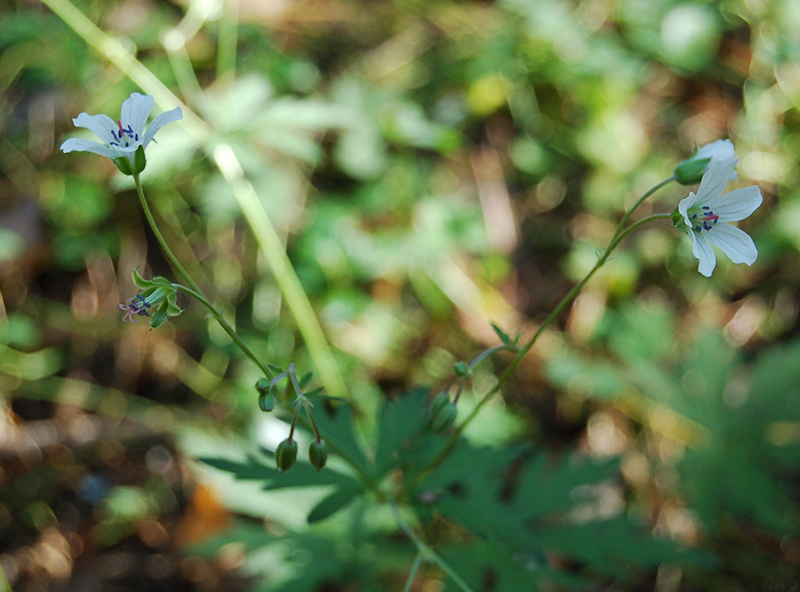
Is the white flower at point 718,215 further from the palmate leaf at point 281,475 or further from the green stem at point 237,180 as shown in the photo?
the green stem at point 237,180

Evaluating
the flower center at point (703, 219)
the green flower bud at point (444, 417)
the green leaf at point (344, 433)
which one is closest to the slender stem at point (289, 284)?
the green leaf at point (344, 433)

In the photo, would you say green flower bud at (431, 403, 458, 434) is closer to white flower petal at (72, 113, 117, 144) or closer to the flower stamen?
the flower stamen

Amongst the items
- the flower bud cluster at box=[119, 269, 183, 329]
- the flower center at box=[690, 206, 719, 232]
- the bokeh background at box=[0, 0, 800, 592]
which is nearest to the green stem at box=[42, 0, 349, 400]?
the bokeh background at box=[0, 0, 800, 592]

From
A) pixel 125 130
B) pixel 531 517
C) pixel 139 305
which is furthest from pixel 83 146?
pixel 531 517

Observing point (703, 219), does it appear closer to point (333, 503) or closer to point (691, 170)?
point (691, 170)

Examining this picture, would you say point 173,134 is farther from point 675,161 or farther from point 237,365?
point 675,161

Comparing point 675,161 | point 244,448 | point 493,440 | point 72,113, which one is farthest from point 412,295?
point 72,113
